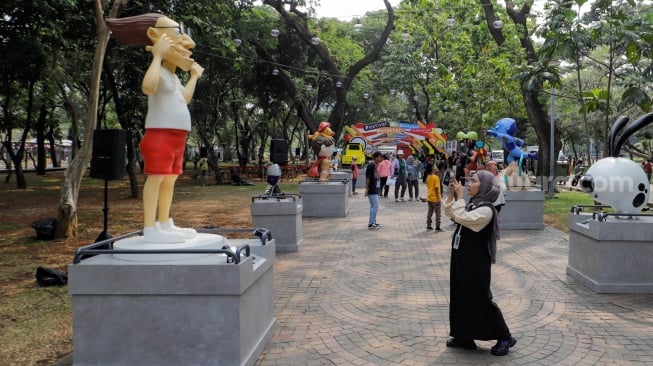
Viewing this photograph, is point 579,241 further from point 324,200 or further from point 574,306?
point 324,200

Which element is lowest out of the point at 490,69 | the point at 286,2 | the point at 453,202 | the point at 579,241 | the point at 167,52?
the point at 579,241

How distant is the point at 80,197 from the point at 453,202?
62.6 feet

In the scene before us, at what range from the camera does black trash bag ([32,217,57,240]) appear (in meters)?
10.8

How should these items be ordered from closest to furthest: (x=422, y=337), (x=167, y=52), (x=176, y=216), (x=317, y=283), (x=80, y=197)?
(x=167, y=52) < (x=422, y=337) < (x=317, y=283) < (x=176, y=216) < (x=80, y=197)

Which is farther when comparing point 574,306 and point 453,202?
point 574,306

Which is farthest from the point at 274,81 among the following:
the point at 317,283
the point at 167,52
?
the point at 167,52

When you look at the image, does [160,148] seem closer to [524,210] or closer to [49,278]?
[49,278]

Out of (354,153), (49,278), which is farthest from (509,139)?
(354,153)

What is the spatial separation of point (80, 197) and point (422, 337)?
1872cm

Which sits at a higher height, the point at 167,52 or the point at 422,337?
the point at 167,52

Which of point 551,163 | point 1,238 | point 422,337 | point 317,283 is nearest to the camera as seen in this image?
point 422,337

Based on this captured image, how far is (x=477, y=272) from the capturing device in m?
4.75

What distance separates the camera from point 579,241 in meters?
7.57

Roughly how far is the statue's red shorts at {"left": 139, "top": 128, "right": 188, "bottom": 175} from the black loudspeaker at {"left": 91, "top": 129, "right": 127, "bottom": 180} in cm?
335
